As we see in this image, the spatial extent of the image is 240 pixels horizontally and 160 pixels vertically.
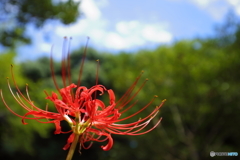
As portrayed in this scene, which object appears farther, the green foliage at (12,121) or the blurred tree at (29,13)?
the green foliage at (12,121)

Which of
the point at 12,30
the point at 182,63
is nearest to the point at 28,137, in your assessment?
the point at 12,30

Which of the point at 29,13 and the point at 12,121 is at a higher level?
the point at 29,13

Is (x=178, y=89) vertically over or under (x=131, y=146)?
over

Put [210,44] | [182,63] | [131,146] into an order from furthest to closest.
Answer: [131,146], [210,44], [182,63]

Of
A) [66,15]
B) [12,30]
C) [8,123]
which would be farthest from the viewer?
[8,123]

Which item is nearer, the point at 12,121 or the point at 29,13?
the point at 29,13

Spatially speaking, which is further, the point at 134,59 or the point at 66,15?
the point at 134,59

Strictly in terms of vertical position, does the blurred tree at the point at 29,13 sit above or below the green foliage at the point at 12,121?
above

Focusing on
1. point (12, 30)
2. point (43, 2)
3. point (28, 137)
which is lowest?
point (28, 137)

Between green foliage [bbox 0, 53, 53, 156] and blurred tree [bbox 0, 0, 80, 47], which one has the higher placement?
blurred tree [bbox 0, 0, 80, 47]

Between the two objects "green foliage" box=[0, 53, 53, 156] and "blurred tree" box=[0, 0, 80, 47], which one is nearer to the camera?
"blurred tree" box=[0, 0, 80, 47]

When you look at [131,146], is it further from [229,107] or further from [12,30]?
[12,30]
